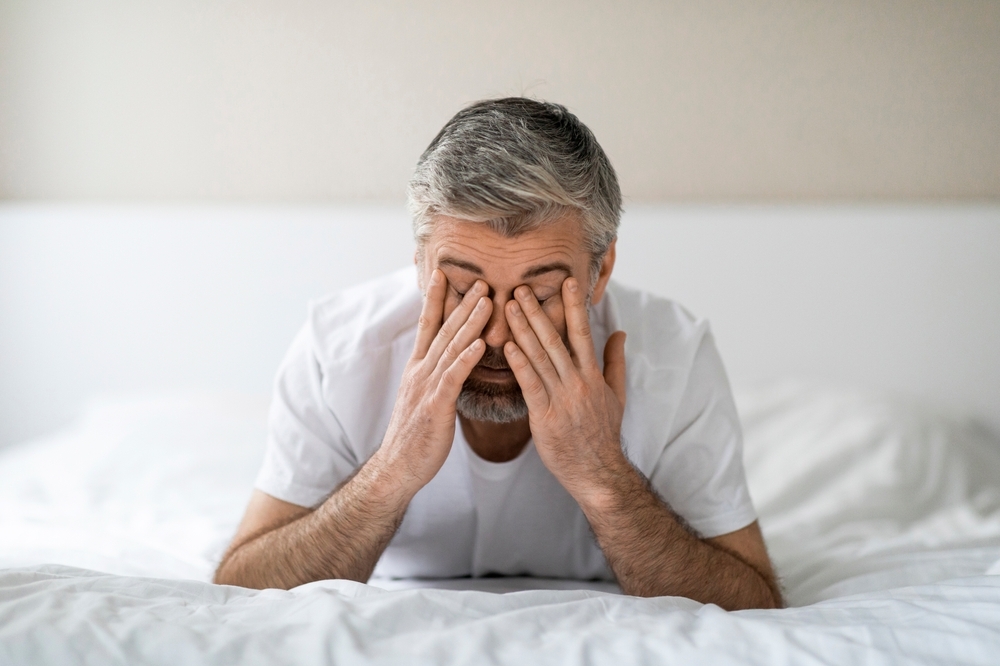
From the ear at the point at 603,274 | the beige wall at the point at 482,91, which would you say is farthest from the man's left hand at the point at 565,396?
the beige wall at the point at 482,91

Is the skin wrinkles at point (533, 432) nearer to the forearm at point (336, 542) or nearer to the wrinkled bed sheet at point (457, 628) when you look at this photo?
the forearm at point (336, 542)

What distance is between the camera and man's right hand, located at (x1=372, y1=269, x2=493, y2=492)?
3.77 feet

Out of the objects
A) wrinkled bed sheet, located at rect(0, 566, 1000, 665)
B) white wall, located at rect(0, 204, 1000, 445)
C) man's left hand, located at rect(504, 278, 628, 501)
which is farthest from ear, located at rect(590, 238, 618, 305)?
white wall, located at rect(0, 204, 1000, 445)

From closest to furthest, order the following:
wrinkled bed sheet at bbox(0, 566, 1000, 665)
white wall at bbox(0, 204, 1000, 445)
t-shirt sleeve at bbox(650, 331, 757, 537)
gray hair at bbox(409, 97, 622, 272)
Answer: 1. wrinkled bed sheet at bbox(0, 566, 1000, 665)
2. gray hair at bbox(409, 97, 622, 272)
3. t-shirt sleeve at bbox(650, 331, 757, 537)
4. white wall at bbox(0, 204, 1000, 445)

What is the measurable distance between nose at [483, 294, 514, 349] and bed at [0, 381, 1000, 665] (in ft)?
1.10

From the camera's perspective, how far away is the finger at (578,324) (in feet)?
3.85

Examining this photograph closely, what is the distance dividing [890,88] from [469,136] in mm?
1590

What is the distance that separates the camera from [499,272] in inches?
45.3

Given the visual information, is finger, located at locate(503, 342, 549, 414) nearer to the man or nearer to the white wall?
the man

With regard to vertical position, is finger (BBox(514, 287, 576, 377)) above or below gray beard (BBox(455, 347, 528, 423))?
above

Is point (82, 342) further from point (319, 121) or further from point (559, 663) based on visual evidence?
point (559, 663)

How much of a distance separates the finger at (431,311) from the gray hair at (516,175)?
0.07 meters

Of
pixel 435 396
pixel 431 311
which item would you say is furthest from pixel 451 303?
pixel 435 396

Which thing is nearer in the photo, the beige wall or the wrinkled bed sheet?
the wrinkled bed sheet
